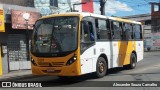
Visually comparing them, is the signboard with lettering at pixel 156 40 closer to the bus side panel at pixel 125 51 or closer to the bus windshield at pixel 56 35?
the bus side panel at pixel 125 51

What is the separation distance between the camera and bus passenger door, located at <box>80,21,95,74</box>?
15.2 metres

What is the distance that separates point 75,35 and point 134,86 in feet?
10.4

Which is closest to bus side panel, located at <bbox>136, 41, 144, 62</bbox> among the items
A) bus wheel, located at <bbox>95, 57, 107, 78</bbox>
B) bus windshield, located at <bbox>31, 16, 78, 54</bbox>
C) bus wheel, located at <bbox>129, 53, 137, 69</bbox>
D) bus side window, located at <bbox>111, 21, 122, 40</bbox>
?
bus wheel, located at <bbox>129, 53, 137, 69</bbox>

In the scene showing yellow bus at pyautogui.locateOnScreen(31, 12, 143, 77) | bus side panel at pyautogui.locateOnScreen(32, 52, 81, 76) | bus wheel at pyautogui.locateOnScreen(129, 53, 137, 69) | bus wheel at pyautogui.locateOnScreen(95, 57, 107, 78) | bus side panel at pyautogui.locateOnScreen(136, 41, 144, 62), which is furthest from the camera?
bus side panel at pyautogui.locateOnScreen(136, 41, 144, 62)

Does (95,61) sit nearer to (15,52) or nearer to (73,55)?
(73,55)

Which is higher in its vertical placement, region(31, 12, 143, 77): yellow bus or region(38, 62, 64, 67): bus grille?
region(31, 12, 143, 77): yellow bus

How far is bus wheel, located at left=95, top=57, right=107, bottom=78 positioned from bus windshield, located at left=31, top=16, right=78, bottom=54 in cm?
222

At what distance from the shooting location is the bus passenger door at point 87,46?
49.9ft

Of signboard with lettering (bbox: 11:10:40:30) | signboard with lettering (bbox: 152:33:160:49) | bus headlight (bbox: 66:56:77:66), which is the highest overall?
signboard with lettering (bbox: 11:10:40:30)

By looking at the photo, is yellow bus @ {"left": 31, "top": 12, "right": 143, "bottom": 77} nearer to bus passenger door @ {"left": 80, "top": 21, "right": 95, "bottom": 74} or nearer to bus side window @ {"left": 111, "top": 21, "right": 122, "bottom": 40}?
bus passenger door @ {"left": 80, "top": 21, "right": 95, "bottom": 74}

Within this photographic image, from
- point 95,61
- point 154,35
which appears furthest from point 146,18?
point 95,61

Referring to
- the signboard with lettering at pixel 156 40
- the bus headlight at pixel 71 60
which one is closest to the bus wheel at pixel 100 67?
the bus headlight at pixel 71 60

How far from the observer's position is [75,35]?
15.0m

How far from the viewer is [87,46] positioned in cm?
1562
